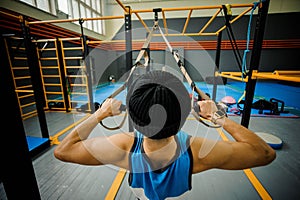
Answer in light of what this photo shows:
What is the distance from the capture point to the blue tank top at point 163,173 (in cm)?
67

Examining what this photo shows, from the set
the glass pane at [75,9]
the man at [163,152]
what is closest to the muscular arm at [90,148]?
the man at [163,152]

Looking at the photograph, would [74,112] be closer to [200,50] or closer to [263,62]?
[200,50]

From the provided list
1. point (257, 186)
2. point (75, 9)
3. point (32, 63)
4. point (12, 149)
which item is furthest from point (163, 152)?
point (75, 9)

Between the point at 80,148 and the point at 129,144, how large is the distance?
0.23 m

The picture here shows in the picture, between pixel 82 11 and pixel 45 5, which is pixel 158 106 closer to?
pixel 45 5

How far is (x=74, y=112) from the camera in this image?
381cm

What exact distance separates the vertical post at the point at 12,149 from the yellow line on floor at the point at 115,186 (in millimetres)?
870

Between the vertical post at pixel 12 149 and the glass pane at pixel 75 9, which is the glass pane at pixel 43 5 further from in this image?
the vertical post at pixel 12 149

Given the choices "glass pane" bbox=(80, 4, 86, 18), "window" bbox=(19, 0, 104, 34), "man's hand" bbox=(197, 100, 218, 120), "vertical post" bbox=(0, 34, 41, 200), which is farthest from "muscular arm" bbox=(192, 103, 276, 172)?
"glass pane" bbox=(80, 4, 86, 18)

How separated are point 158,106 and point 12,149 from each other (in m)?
0.67

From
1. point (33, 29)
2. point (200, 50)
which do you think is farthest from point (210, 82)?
point (33, 29)

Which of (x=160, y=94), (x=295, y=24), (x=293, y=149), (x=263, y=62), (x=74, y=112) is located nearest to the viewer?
(x=160, y=94)

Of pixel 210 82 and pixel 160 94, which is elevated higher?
pixel 160 94

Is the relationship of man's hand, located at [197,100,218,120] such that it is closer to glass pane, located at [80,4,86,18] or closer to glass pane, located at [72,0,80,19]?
glass pane, located at [72,0,80,19]
